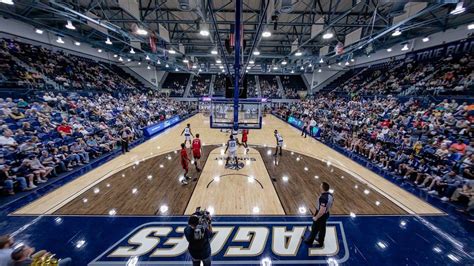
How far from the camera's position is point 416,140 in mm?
10258

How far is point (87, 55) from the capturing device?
932 inches

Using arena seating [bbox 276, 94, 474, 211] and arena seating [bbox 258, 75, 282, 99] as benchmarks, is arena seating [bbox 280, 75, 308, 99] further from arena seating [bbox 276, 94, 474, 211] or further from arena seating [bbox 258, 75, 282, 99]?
arena seating [bbox 276, 94, 474, 211]

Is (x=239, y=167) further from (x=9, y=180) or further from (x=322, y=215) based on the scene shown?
(x=9, y=180)

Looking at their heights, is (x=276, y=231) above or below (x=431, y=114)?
below

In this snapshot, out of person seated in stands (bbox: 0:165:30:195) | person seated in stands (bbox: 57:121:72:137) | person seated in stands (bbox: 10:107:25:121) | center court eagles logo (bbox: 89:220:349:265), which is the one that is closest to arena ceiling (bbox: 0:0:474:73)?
person seated in stands (bbox: 10:107:25:121)

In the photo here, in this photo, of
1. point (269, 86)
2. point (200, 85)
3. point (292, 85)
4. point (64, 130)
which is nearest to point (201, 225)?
point (64, 130)

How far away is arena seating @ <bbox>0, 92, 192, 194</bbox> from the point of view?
6.83 m

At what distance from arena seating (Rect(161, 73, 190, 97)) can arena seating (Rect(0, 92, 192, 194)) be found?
790 inches

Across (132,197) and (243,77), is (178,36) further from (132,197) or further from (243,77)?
(132,197)

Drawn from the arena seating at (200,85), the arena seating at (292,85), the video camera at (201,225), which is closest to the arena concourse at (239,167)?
the video camera at (201,225)

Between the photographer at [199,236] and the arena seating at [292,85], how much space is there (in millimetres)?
34819

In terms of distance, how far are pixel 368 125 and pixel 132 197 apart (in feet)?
48.8

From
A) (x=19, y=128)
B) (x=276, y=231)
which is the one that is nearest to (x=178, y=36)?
(x=19, y=128)

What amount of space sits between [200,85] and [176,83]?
4617 millimetres
